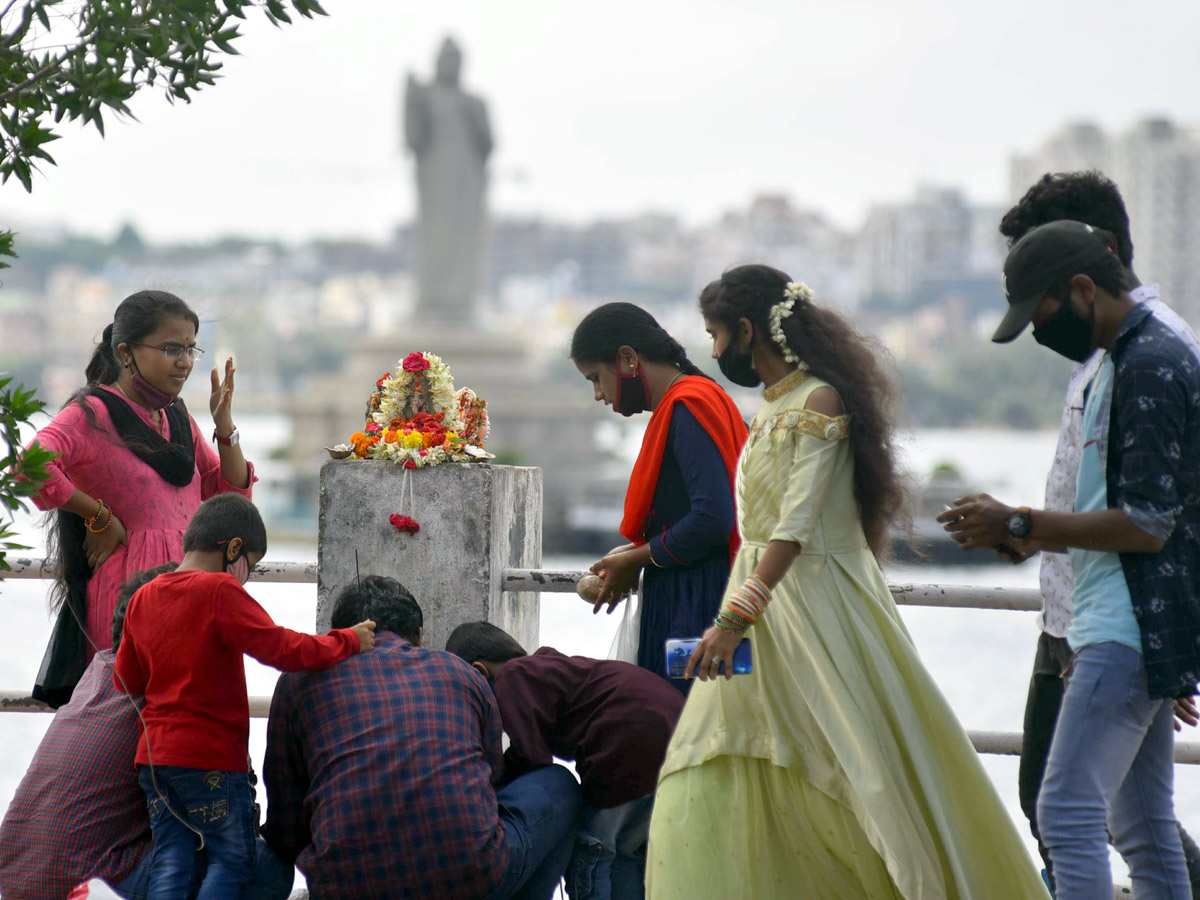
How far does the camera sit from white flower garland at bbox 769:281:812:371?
10.4ft

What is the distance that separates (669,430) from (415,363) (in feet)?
3.33

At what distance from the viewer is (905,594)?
381 centimetres

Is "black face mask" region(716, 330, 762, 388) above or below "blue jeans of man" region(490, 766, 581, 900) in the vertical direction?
above

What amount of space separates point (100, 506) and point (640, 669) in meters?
1.47

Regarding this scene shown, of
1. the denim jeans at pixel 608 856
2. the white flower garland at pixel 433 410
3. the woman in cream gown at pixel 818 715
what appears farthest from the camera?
the white flower garland at pixel 433 410

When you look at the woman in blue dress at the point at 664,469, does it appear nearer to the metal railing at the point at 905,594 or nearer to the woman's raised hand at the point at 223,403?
the metal railing at the point at 905,594

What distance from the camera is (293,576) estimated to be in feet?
13.8

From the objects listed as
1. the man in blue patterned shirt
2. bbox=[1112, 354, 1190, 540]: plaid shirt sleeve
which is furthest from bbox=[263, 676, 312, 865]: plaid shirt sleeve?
bbox=[1112, 354, 1190, 540]: plaid shirt sleeve

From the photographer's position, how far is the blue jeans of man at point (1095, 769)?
2.66 m

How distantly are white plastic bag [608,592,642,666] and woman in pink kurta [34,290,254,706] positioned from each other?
1.15m

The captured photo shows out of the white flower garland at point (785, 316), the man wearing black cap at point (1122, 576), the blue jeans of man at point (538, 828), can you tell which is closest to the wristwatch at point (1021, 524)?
the man wearing black cap at point (1122, 576)

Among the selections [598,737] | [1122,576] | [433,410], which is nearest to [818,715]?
[598,737]

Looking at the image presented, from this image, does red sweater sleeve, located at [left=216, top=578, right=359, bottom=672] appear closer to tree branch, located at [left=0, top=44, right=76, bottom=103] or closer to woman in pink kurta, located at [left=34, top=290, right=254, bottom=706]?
woman in pink kurta, located at [left=34, top=290, right=254, bottom=706]

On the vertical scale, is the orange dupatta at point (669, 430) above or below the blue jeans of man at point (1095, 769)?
above
